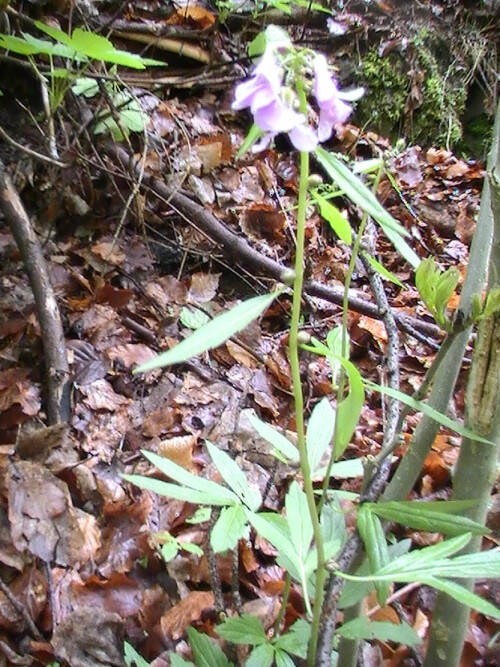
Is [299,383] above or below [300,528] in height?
above

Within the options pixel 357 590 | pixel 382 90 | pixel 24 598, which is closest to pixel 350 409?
pixel 357 590

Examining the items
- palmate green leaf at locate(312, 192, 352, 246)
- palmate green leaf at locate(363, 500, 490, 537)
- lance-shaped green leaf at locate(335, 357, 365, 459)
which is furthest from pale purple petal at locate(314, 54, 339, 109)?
palmate green leaf at locate(363, 500, 490, 537)

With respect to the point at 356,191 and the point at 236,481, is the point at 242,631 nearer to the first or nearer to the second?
the point at 236,481

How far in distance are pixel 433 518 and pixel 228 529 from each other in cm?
28

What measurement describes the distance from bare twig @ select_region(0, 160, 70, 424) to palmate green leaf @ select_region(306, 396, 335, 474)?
96 cm

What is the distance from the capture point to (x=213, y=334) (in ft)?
1.83

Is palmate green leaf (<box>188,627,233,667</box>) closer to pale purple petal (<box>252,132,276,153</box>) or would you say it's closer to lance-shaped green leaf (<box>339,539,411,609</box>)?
lance-shaped green leaf (<box>339,539,411,609</box>)

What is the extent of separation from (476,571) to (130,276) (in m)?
1.89

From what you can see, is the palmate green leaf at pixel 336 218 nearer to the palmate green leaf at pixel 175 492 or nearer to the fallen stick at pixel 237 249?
the palmate green leaf at pixel 175 492

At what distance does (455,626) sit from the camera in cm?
94

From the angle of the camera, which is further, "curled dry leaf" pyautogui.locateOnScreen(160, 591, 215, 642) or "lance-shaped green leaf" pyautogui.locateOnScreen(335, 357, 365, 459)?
"curled dry leaf" pyautogui.locateOnScreen(160, 591, 215, 642)

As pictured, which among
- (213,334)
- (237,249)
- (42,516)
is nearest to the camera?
(213,334)

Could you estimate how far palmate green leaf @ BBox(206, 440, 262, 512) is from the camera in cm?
91

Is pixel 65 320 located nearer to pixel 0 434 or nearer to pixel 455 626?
pixel 0 434
